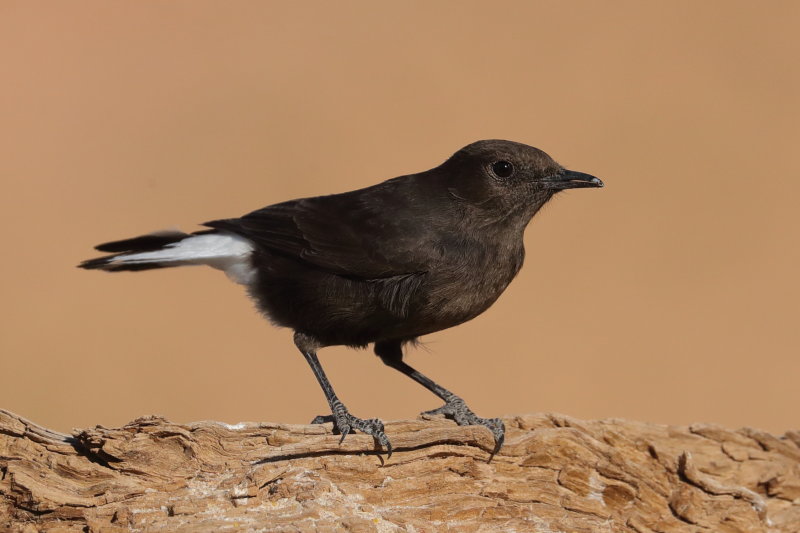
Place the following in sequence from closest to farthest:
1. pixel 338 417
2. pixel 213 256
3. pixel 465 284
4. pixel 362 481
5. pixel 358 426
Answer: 1. pixel 362 481
2. pixel 358 426
3. pixel 338 417
4. pixel 465 284
5. pixel 213 256

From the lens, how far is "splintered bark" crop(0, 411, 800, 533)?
16.3 feet

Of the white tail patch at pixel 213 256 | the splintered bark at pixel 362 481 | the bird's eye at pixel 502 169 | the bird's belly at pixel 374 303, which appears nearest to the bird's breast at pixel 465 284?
the bird's belly at pixel 374 303

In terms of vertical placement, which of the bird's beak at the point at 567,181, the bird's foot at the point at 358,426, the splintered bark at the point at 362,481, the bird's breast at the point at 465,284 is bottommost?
the splintered bark at the point at 362,481

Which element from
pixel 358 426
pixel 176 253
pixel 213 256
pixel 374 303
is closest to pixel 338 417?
pixel 358 426

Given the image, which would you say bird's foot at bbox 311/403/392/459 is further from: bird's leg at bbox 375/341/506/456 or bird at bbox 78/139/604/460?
bird's leg at bbox 375/341/506/456

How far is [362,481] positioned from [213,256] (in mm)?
2286

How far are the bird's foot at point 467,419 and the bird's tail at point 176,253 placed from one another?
1695 mm

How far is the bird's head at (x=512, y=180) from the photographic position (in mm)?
6441

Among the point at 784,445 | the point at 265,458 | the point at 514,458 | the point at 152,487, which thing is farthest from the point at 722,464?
the point at 152,487

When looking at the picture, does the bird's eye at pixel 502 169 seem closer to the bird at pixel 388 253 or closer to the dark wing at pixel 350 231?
the bird at pixel 388 253

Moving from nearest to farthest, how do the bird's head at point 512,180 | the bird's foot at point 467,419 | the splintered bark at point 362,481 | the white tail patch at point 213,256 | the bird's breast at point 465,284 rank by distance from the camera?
the splintered bark at point 362,481, the bird's foot at point 467,419, the bird's breast at point 465,284, the bird's head at point 512,180, the white tail patch at point 213,256

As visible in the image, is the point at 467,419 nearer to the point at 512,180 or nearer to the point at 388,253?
the point at 388,253

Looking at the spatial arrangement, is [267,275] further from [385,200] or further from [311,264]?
[385,200]

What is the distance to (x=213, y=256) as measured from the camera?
22.6ft
